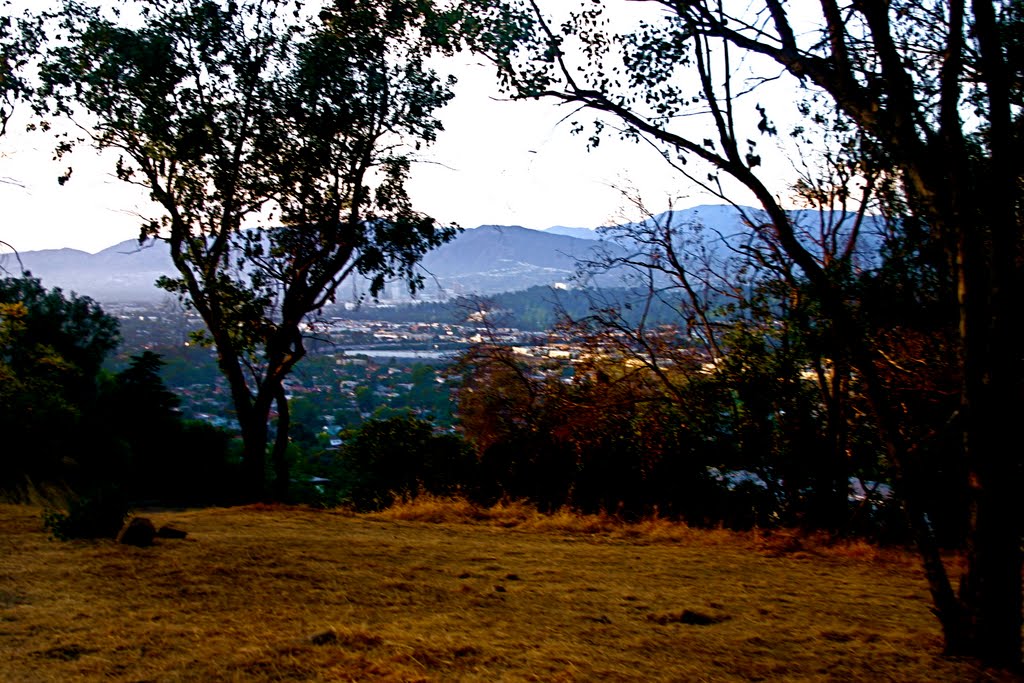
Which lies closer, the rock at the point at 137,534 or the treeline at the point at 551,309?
the rock at the point at 137,534

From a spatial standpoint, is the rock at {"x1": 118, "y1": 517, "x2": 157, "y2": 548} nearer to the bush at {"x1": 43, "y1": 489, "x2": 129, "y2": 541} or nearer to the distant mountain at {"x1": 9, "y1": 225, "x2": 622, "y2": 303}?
the bush at {"x1": 43, "y1": 489, "x2": 129, "y2": 541}

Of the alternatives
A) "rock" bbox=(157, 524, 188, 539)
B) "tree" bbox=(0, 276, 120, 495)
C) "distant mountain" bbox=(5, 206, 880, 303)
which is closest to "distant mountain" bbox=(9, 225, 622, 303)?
"distant mountain" bbox=(5, 206, 880, 303)

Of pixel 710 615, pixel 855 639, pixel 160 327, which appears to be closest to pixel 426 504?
pixel 710 615

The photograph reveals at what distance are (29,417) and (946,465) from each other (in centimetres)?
1572

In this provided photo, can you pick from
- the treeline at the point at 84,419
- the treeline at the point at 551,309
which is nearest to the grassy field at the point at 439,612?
the treeline at the point at 84,419

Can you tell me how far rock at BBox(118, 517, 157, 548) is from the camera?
23.0 ft

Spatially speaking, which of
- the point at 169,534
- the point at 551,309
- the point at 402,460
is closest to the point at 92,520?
the point at 169,534

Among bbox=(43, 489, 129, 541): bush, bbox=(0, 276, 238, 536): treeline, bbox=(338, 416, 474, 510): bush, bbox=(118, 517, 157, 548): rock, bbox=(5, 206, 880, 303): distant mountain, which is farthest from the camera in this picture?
bbox=(338, 416, 474, 510): bush

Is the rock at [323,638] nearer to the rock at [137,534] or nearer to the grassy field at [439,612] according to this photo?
the grassy field at [439,612]

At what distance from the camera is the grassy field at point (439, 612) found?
4262 mm

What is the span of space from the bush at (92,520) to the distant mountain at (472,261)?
785cm

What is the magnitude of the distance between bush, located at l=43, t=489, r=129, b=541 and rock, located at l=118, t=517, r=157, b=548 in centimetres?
17

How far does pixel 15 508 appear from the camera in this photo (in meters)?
9.55

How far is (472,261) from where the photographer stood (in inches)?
1398
